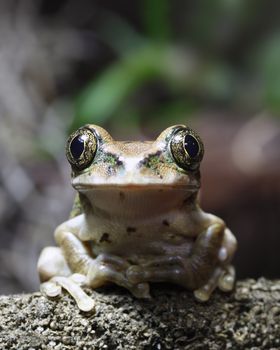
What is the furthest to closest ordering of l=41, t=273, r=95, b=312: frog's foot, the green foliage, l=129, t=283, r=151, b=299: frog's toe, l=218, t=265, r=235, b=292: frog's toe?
the green foliage, l=218, t=265, r=235, b=292: frog's toe, l=129, t=283, r=151, b=299: frog's toe, l=41, t=273, r=95, b=312: frog's foot

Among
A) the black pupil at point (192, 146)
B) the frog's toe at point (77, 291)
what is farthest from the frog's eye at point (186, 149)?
the frog's toe at point (77, 291)

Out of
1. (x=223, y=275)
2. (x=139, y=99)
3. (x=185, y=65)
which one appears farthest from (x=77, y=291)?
(x=139, y=99)

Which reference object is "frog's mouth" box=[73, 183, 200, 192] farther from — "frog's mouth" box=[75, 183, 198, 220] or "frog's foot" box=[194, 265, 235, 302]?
"frog's foot" box=[194, 265, 235, 302]

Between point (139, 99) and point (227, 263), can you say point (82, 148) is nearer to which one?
point (227, 263)

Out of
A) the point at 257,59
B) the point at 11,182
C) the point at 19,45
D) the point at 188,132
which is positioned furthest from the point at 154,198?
the point at 257,59

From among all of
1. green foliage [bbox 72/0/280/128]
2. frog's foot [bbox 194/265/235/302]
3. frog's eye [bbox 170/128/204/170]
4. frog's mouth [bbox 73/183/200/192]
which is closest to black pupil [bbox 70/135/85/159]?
frog's mouth [bbox 73/183/200/192]

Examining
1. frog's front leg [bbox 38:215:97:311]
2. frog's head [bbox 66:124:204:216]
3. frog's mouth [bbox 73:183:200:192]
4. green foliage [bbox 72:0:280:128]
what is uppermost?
green foliage [bbox 72:0:280:128]

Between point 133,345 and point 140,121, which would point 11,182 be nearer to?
point 140,121
